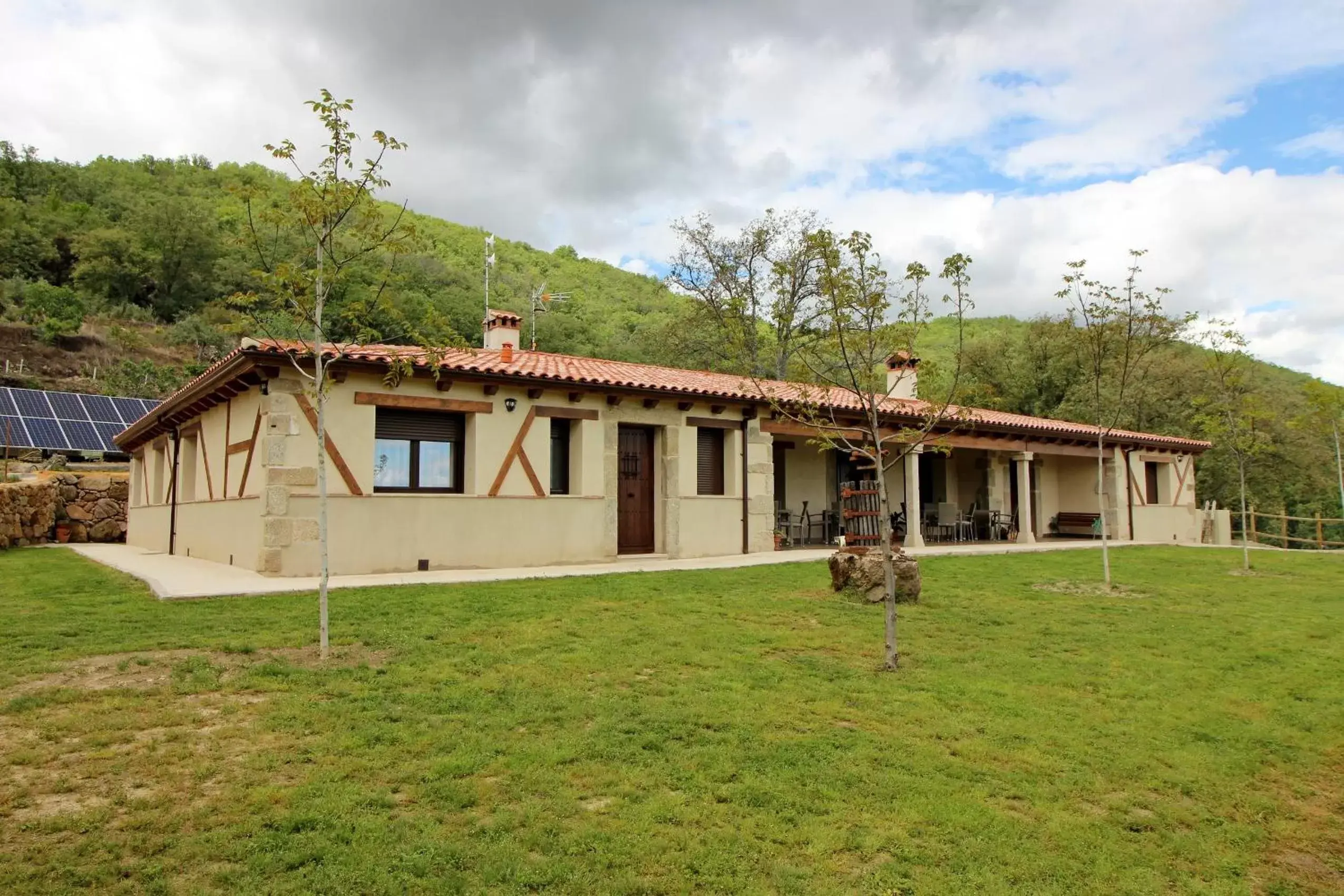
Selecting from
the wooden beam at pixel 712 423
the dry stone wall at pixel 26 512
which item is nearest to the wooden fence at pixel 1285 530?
the wooden beam at pixel 712 423

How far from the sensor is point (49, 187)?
5091 cm

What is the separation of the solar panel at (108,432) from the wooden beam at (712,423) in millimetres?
18402

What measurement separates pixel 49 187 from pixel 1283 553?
6610 cm

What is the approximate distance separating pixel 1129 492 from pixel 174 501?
887 inches

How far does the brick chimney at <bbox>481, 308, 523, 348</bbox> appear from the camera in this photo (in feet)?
50.4

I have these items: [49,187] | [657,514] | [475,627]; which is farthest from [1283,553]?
[49,187]

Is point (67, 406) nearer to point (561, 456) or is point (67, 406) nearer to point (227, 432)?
point (227, 432)

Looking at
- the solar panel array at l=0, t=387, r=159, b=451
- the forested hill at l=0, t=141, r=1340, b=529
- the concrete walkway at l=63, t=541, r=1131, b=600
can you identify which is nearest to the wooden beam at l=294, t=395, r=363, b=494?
the concrete walkway at l=63, t=541, r=1131, b=600

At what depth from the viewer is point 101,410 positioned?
2502 cm

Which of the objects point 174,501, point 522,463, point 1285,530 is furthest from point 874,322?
point 1285,530

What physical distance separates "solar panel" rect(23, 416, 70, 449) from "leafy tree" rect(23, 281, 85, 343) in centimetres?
1667

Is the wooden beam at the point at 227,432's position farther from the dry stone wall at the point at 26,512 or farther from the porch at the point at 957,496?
the porch at the point at 957,496

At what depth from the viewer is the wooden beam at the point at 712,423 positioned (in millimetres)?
13828

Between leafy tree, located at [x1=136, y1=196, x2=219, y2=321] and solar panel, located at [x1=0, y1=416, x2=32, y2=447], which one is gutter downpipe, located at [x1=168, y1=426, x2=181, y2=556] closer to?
solar panel, located at [x1=0, y1=416, x2=32, y2=447]
